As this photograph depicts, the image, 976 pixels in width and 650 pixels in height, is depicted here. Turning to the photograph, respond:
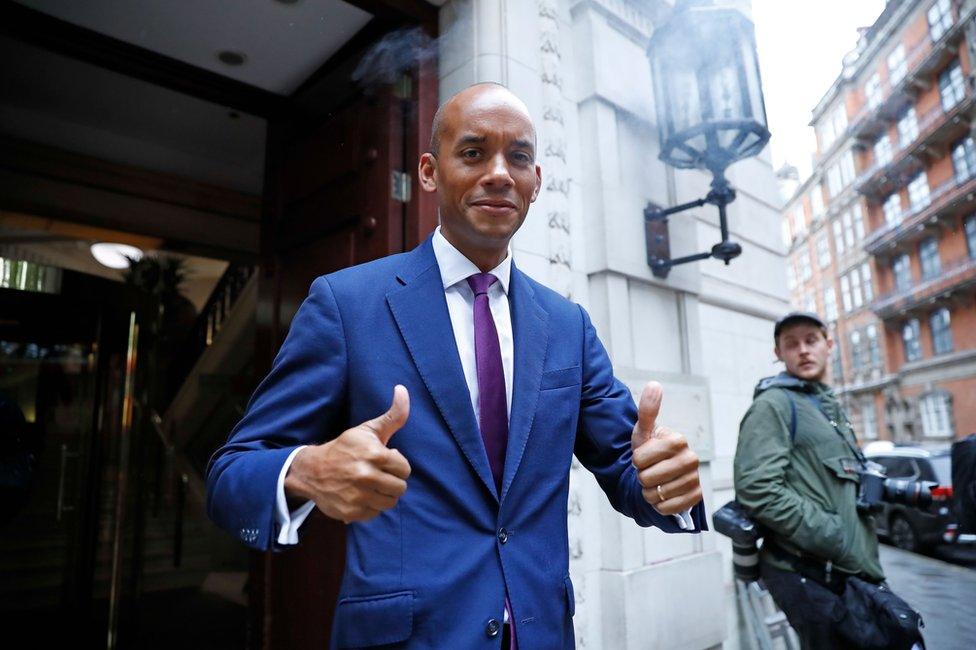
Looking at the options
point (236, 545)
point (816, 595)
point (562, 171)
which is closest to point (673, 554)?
point (816, 595)

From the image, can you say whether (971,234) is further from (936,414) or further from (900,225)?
(936,414)

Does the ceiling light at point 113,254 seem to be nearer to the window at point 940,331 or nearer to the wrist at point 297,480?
the wrist at point 297,480

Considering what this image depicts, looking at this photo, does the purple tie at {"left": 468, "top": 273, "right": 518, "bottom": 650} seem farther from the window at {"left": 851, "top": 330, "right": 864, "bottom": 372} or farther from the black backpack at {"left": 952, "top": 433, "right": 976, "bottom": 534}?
the window at {"left": 851, "top": 330, "right": 864, "bottom": 372}

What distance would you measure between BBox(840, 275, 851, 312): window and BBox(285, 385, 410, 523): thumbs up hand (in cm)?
3270

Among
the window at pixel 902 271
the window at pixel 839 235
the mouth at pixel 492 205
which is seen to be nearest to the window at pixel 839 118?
the mouth at pixel 492 205

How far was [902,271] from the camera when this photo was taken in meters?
26.0

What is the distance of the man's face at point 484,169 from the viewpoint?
4.32 feet

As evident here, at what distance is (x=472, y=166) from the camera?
134 centimetres

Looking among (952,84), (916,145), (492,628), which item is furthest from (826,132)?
(916,145)

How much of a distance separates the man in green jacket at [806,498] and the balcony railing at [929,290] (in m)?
24.0

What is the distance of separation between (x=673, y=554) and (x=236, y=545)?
22.7 ft

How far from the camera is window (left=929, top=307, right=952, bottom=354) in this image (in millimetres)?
23953

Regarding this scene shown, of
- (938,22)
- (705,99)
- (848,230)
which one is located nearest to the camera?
(705,99)

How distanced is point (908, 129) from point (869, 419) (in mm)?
19636
